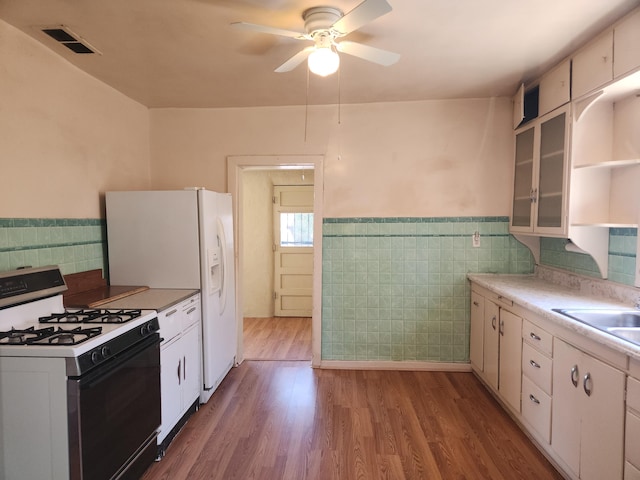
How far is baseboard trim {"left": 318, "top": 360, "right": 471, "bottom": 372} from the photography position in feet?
11.0

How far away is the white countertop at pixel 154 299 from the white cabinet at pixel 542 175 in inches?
102

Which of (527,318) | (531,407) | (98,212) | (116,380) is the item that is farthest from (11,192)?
(531,407)

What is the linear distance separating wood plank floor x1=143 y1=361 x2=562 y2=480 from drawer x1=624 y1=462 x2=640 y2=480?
1.91 ft

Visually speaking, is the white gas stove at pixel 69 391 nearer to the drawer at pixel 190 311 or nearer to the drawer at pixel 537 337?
the drawer at pixel 190 311

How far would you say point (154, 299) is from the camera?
238 centimetres

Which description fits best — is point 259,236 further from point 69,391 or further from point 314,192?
point 69,391

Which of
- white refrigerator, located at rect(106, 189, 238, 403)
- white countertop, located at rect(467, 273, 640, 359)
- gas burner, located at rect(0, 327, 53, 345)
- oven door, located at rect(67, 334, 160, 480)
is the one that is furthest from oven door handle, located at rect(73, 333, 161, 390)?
white countertop, located at rect(467, 273, 640, 359)

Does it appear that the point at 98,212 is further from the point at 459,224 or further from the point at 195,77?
the point at 459,224

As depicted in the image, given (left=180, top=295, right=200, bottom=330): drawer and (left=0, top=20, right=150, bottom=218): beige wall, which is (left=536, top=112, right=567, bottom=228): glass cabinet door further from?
(left=0, top=20, right=150, bottom=218): beige wall

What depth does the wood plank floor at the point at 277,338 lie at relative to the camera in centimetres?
382

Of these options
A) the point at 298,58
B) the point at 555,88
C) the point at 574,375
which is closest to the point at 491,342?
the point at 574,375

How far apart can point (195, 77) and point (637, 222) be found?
3.05 meters

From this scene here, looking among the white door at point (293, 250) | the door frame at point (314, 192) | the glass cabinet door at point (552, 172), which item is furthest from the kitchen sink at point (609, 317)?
the white door at point (293, 250)

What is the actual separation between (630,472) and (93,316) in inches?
102
